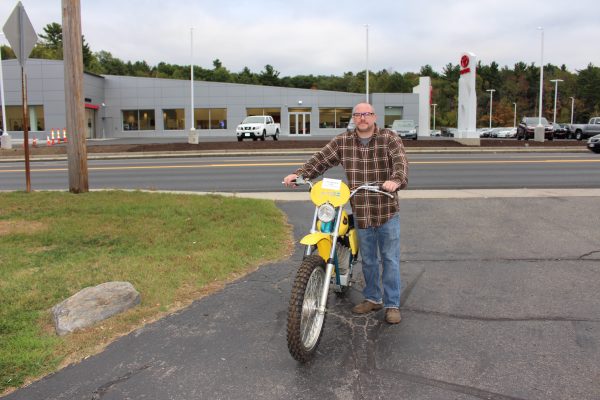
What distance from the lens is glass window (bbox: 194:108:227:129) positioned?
5381cm

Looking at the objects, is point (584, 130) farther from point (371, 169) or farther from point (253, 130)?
point (371, 169)

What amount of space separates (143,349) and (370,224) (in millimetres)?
2013

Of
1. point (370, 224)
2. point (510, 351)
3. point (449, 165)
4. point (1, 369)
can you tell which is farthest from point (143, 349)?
point (449, 165)

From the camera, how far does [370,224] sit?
14.1 feet

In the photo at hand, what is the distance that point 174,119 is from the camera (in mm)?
54062

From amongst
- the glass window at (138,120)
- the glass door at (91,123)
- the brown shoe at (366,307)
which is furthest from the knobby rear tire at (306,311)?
the glass window at (138,120)

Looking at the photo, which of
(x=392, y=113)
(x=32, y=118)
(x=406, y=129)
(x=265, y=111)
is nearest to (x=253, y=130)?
(x=406, y=129)

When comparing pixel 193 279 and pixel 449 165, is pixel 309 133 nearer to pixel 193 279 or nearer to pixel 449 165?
pixel 449 165

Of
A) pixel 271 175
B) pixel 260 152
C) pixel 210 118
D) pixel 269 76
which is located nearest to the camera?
pixel 271 175

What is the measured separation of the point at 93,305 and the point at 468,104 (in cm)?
2955

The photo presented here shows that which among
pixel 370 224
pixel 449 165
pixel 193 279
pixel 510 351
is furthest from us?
pixel 449 165

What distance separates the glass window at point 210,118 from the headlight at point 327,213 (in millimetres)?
51009

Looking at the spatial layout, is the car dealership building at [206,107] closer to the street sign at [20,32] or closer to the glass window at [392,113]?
the glass window at [392,113]

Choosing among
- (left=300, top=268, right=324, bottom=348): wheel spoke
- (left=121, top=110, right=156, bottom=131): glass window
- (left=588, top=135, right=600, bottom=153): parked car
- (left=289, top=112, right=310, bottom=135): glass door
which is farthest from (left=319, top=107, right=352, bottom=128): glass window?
(left=300, top=268, right=324, bottom=348): wheel spoke
